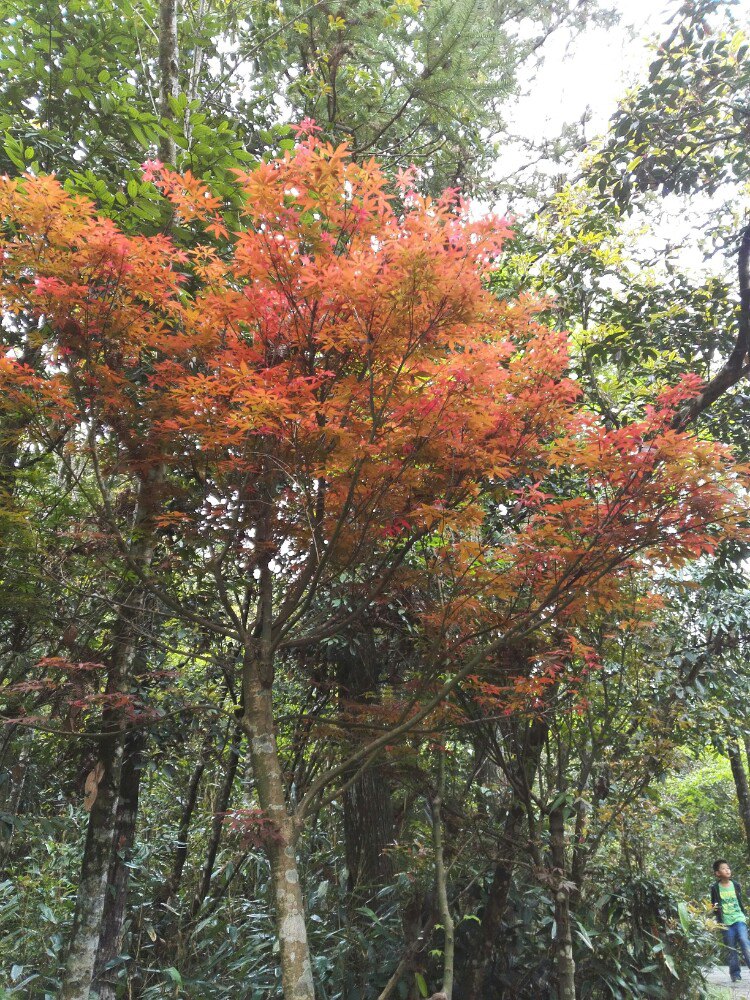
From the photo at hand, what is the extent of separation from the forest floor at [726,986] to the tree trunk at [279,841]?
154 inches

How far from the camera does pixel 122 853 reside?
4.81 m

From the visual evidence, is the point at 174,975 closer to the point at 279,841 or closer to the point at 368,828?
the point at 368,828

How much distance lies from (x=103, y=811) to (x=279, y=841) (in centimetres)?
164

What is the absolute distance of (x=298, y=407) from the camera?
275cm

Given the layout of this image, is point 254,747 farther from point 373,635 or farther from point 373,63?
point 373,63

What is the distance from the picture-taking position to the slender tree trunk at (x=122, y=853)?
15.9ft

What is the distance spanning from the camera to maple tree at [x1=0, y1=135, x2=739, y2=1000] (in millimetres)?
2725

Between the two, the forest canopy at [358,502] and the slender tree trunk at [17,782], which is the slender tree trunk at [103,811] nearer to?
the forest canopy at [358,502]

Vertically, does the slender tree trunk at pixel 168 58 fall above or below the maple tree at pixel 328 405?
above

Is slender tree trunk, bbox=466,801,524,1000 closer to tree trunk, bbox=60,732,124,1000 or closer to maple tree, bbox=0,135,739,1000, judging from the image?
maple tree, bbox=0,135,739,1000

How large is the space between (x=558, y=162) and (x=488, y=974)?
8.54 m

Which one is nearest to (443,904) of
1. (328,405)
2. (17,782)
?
(328,405)

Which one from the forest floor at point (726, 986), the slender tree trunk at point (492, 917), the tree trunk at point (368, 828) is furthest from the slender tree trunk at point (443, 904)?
the forest floor at point (726, 986)

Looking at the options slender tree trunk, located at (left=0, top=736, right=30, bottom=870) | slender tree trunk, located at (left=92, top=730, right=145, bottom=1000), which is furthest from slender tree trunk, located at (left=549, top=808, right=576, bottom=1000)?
slender tree trunk, located at (left=0, top=736, right=30, bottom=870)
